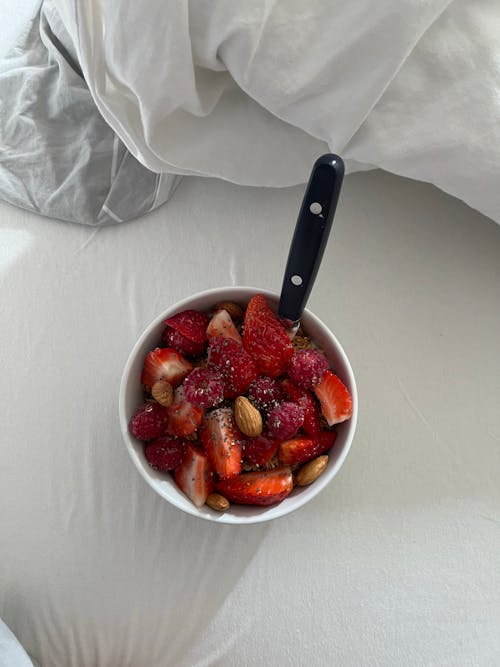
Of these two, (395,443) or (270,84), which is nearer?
(270,84)

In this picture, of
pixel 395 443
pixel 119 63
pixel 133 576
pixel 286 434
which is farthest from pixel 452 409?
pixel 119 63

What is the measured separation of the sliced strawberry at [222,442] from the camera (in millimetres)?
555

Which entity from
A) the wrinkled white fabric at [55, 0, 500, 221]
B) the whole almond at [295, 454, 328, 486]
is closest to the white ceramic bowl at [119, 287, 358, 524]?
the whole almond at [295, 454, 328, 486]

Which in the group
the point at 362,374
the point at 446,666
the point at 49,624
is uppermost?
the point at 362,374

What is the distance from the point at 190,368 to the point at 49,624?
11.4 inches

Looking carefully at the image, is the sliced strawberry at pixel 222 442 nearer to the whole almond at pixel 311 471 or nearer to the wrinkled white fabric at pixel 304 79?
the whole almond at pixel 311 471

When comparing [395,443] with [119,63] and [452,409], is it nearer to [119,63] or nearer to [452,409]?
[452,409]

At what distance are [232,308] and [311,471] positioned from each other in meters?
0.17

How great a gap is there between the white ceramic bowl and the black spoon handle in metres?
0.05

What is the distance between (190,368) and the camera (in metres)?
0.60

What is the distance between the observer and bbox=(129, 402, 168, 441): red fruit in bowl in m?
0.57

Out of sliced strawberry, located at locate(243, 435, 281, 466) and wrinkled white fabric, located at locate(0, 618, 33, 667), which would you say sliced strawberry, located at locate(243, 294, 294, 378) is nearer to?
sliced strawberry, located at locate(243, 435, 281, 466)

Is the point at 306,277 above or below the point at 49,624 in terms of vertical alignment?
above

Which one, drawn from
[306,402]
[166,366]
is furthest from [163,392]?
[306,402]
